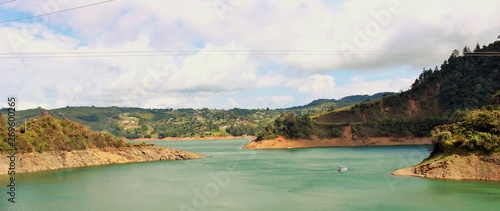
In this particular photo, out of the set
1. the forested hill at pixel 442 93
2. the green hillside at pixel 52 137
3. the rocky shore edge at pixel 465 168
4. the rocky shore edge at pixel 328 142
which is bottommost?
the rocky shore edge at pixel 465 168

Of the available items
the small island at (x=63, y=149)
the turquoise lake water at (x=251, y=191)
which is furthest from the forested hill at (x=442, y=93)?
the turquoise lake water at (x=251, y=191)

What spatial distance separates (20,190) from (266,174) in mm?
27732

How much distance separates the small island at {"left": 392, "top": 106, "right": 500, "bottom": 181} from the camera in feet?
138

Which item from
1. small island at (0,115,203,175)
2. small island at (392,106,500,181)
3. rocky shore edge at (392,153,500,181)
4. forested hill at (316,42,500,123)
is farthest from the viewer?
forested hill at (316,42,500,123)

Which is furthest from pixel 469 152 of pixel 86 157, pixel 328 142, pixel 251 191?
pixel 328 142

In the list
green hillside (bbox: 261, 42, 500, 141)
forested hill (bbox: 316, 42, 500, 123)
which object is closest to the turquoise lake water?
green hillside (bbox: 261, 42, 500, 141)

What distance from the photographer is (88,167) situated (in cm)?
7119

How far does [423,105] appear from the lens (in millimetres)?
134000

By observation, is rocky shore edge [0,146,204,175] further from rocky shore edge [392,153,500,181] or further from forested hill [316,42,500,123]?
forested hill [316,42,500,123]

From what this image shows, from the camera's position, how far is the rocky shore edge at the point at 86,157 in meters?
62.9

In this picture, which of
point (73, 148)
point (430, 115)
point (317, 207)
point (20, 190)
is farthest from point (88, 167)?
point (430, 115)

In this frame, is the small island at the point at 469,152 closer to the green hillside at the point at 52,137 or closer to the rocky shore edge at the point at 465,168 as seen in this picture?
→ the rocky shore edge at the point at 465,168

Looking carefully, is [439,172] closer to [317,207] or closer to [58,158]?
[317,207]

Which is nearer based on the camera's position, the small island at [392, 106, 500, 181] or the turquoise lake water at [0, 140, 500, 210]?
the turquoise lake water at [0, 140, 500, 210]
